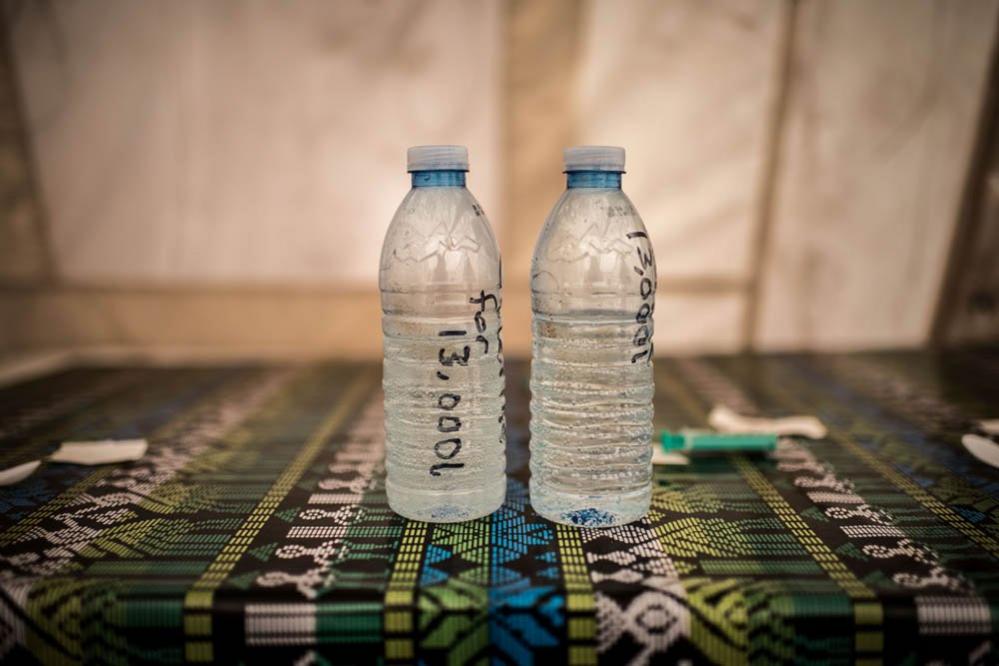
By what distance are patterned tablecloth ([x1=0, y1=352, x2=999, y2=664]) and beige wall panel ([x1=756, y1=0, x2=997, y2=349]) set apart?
74 centimetres

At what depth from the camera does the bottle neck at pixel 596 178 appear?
30.9 inches

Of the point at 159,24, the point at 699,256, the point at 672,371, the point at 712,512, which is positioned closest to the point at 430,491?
the point at 712,512

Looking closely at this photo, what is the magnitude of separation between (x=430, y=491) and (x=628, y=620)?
0.90ft

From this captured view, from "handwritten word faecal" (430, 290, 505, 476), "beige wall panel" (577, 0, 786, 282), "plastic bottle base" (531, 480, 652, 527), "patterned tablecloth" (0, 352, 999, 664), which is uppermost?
"beige wall panel" (577, 0, 786, 282)

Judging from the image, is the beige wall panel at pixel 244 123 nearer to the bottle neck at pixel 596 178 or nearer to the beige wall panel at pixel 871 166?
the beige wall panel at pixel 871 166

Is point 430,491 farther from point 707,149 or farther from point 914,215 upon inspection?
point 914,215

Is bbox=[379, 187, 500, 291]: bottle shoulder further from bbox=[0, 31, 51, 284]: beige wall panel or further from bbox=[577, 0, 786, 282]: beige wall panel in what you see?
bbox=[0, 31, 51, 284]: beige wall panel

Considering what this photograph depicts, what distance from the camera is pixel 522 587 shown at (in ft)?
2.25

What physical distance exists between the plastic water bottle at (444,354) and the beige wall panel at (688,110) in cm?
96

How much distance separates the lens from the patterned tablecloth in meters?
0.67

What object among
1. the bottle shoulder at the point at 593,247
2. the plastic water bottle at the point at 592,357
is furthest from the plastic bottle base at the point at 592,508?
the bottle shoulder at the point at 593,247

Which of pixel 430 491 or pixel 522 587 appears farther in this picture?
pixel 430 491

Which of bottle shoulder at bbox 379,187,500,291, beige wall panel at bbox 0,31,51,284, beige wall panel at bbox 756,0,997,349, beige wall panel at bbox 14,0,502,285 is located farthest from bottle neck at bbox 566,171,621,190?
beige wall panel at bbox 0,31,51,284

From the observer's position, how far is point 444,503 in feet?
2.72
